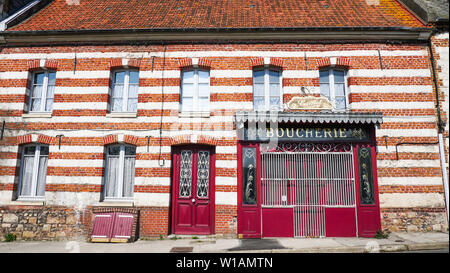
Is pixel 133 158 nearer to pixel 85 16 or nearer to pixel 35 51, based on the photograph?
pixel 35 51

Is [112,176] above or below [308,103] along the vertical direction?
below

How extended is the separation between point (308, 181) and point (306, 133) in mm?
1489

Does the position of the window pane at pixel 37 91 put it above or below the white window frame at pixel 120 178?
above

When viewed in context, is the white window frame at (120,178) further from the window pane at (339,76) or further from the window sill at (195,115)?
the window pane at (339,76)

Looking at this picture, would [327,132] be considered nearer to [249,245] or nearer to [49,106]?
[249,245]

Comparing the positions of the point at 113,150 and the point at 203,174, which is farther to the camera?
the point at 113,150

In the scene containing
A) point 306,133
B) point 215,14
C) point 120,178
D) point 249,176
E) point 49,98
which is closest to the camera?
point 249,176

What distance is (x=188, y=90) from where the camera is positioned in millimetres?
8734

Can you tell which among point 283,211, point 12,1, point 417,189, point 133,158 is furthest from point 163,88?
point 417,189

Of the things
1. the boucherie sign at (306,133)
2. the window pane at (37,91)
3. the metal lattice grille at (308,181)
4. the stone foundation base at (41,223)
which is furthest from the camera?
the window pane at (37,91)

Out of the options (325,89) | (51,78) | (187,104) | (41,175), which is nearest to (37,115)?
(51,78)

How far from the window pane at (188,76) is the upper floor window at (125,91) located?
163cm

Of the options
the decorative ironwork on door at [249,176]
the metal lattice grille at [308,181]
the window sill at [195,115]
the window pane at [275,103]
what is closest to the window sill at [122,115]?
the window sill at [195,115]

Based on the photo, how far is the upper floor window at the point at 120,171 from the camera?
27.2ft
